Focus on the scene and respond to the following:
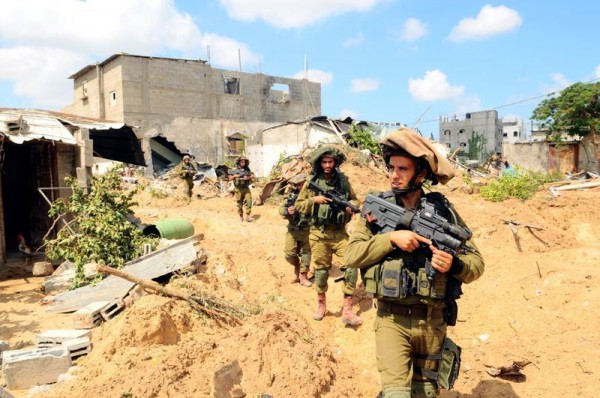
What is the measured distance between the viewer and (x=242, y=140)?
27094mm

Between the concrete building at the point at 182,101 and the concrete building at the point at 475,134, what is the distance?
23923 mm

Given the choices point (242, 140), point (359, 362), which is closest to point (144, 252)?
point (359, 362)

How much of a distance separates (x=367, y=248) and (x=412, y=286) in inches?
12.8

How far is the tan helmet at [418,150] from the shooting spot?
8.27ft

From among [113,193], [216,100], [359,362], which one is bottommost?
[359,362]

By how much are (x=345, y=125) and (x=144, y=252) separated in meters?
12.2

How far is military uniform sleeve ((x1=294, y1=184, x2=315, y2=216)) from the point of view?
520cm

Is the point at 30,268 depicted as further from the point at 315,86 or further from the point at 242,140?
the point at 315,86

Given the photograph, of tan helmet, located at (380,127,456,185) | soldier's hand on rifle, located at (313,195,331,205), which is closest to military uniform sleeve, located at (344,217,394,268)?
tan helmet, located at (380,127,456,185)

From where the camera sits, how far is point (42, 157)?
8.61m

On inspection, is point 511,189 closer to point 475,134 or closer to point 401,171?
point 401,171

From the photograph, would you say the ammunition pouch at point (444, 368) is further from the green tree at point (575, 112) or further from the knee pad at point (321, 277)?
the green tree at point (575, 112)

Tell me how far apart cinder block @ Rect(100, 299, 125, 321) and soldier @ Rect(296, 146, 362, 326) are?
219cm

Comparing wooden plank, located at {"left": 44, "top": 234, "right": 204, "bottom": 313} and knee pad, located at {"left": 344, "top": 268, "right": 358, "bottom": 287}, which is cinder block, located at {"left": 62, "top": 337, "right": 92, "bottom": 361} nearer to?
wooden plank, located at {"left": 44, "top": 234, "right": 204, "bottom": 313}
